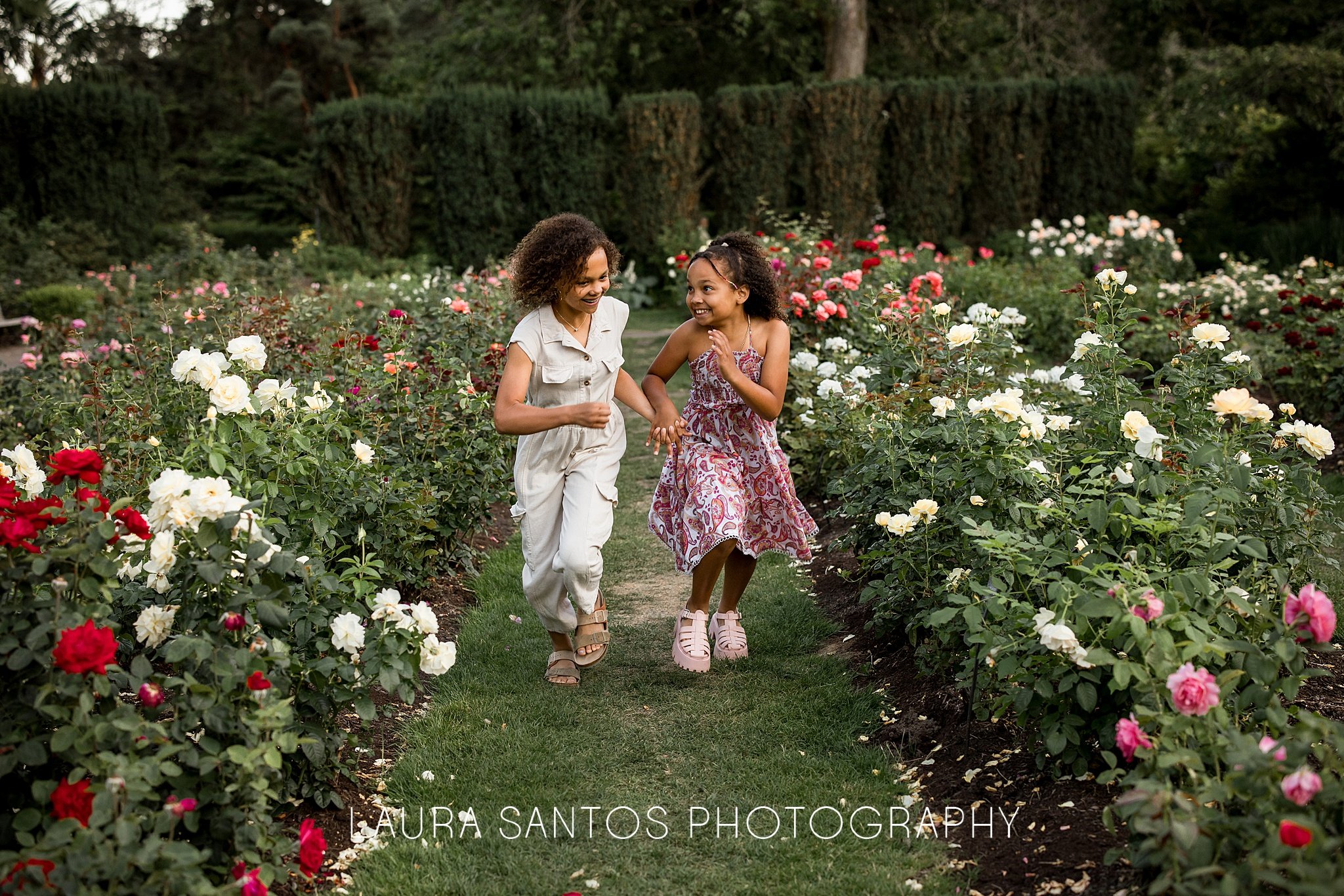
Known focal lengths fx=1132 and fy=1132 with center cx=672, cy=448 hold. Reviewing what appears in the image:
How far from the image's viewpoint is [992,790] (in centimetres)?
279

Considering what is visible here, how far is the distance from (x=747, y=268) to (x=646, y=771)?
160 centimetres

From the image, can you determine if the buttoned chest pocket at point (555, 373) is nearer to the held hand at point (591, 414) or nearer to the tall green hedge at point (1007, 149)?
the held hand at point (591, 414)

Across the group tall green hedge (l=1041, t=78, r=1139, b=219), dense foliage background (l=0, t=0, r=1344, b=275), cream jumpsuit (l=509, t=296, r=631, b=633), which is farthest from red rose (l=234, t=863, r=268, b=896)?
tall green hedge (l=1041, t=78, r=1139, b=219)

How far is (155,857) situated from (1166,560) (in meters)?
2.24

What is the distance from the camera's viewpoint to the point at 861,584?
4.33 meters

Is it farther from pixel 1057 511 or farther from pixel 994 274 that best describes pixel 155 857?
pixel 994 274

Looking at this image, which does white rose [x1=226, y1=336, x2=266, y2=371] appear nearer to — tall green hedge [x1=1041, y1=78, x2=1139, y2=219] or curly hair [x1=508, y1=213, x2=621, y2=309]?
curly hair [x1=508, y1=213, x2=621, y2=309]

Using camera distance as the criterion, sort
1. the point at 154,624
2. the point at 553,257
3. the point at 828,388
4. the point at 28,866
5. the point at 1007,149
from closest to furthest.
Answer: the point at 28,866 → the point at 154,624 → the point at 553,257 → the point at 828,388 → the point at 1007,149

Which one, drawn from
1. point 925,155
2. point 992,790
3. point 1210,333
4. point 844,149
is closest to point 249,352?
point 992,790

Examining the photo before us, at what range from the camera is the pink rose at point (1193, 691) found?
1975mm

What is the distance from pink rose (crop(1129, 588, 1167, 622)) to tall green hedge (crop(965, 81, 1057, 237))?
1310 cm

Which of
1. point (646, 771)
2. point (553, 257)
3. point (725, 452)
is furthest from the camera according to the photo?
point (725, 452)

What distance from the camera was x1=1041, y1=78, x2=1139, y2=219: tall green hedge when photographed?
14.4 metres

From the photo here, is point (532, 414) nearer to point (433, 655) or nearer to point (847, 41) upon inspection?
point (433, 655)
